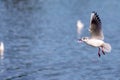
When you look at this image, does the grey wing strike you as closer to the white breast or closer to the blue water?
the white breast

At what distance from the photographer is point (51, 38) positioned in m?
44.1

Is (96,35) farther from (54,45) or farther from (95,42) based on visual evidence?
(54,45)

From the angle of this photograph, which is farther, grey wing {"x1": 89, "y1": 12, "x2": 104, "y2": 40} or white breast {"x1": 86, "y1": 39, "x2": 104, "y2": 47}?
white breast {"x1": 86, "y1": 39, "x2": 104, "y2": 47}

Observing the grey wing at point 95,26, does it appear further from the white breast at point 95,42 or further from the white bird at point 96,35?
the white breast at point 95,42

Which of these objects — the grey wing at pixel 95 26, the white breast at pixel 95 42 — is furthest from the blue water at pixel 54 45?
the grey wing at pixel 95 26

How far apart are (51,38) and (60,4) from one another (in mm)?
25577

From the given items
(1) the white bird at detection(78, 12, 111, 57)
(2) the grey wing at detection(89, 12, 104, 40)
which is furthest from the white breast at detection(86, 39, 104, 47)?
(2) the grey wing at detection(89, 12, 104, 40)

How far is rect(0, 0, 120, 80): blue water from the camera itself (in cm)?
3238

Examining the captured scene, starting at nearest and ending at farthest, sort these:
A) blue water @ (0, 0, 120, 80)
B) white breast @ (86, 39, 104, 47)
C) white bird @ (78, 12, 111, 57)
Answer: white bird @ (78, 12, 111, 57) → white breast @ (86, 39, 104, 47) → blue water @ (0, 0, 120, 80)

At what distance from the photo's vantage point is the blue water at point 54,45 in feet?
106

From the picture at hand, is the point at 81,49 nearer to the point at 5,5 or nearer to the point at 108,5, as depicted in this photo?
the point at 108,5

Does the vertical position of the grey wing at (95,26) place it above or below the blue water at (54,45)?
below

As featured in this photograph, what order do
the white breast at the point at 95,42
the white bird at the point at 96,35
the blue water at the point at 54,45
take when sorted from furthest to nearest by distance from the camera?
1. the blue water at the point at 54,45
2. the white breast at the point at 95,42
3. the white bird at the point at 96,35

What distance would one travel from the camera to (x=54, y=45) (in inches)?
1608
